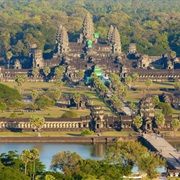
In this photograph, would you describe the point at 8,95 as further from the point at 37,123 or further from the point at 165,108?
the point at 37,123

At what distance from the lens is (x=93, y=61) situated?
127 meters

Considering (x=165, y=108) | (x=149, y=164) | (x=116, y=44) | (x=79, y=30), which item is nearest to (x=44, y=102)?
(x=165, y=108)

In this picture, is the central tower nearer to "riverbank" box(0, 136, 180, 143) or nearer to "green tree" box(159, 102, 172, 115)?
"green tree" box(159, 102, 172, 115)

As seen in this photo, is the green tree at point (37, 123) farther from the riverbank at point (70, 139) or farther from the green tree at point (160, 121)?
the green tree at point (160, 121)

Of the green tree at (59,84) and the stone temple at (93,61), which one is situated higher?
the stone temple at (93,61)

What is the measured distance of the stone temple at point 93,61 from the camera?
122 metres

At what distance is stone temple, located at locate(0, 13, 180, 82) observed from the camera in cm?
12212

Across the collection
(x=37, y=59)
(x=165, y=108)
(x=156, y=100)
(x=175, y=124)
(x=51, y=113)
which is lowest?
(x=175, y=124)

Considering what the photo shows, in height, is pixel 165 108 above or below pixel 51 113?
above

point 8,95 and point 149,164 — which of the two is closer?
point 149,164

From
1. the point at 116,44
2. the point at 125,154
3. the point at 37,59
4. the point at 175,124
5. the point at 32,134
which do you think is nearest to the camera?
the point at 125,154

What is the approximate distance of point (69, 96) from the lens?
331ft

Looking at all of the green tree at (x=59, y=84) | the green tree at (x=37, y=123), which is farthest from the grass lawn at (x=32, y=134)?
the green tree at (x=59, y=84)

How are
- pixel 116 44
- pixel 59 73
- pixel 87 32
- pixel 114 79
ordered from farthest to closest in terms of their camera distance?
pixel 87 32, pixel 116 44, pixel 59 73, pixel 114 79
